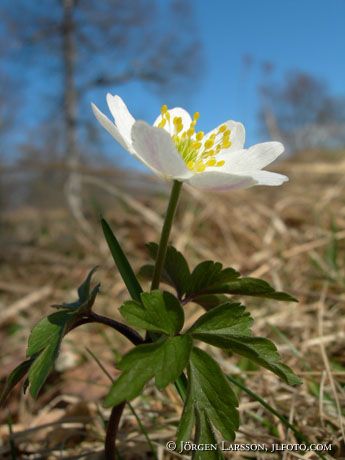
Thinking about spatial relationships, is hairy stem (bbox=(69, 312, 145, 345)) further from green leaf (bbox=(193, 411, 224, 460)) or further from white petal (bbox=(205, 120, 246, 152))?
white petal (bbox=(205, 120, 246, 152))

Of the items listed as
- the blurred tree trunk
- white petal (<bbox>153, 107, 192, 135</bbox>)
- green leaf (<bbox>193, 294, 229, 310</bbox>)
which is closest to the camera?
green leaf (<bbox>193, 294, 229, 310</bbox>)

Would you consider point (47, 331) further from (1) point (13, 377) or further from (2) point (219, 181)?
(2) point (219, 181)

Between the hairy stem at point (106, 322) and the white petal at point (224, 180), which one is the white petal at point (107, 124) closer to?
the white petal at point (224, 180)

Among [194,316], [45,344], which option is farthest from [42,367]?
[194,316]

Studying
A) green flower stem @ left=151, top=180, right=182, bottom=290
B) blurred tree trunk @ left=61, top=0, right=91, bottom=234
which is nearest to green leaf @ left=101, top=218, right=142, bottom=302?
green flower stem @ left=151, top=180, right=182, bottom=290

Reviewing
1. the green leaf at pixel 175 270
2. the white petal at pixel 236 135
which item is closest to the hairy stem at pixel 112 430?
the green leaf at pixel 175 270

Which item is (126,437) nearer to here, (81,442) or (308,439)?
(81,442)
